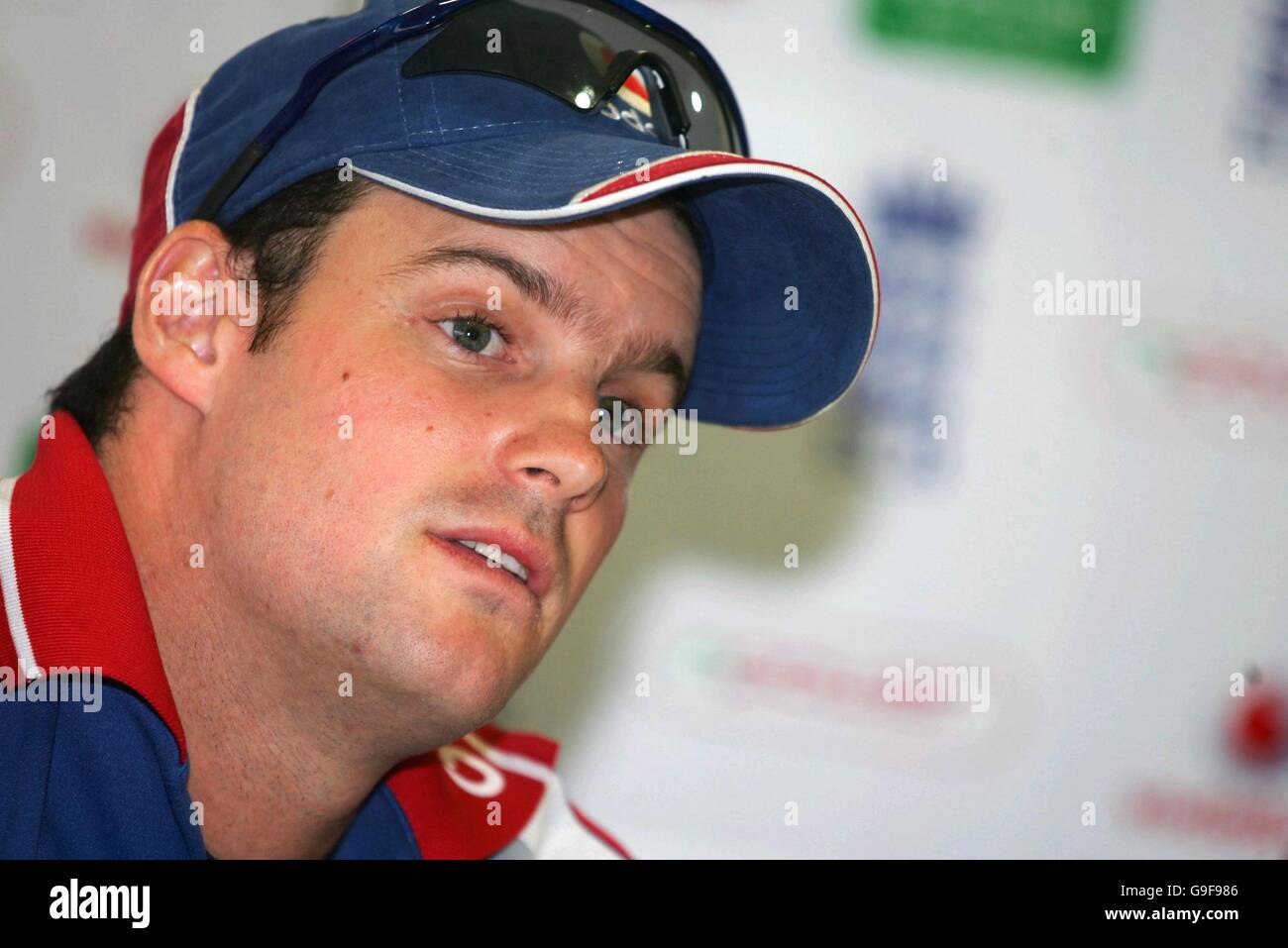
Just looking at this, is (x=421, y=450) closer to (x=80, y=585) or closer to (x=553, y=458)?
(x=553, y=458)

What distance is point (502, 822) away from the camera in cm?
105

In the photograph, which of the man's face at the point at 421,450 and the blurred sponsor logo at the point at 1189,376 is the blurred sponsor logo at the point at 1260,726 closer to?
the blurred sponsor logo at the point at 1189,376

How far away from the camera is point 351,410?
76cm

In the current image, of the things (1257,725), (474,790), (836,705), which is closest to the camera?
(474,790)

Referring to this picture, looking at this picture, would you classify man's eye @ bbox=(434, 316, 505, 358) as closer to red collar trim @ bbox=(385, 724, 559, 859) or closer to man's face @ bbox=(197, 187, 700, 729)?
man's face @ bbox=(197, 187, 700, 729)

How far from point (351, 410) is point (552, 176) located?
19cm

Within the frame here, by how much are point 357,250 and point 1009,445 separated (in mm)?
1144

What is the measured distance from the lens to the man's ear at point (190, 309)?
82 cm

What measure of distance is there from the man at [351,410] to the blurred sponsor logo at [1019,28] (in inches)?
33.7

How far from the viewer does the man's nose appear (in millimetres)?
756

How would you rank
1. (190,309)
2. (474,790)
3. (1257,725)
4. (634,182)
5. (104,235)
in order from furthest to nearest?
(1257,725) → (104,235) → (474,790) → (190,309) → (634,182)

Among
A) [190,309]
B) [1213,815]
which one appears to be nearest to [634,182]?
[190,309]

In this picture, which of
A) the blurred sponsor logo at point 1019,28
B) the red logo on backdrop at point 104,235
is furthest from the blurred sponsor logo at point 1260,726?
the red logo on backdrop at point 104,235
